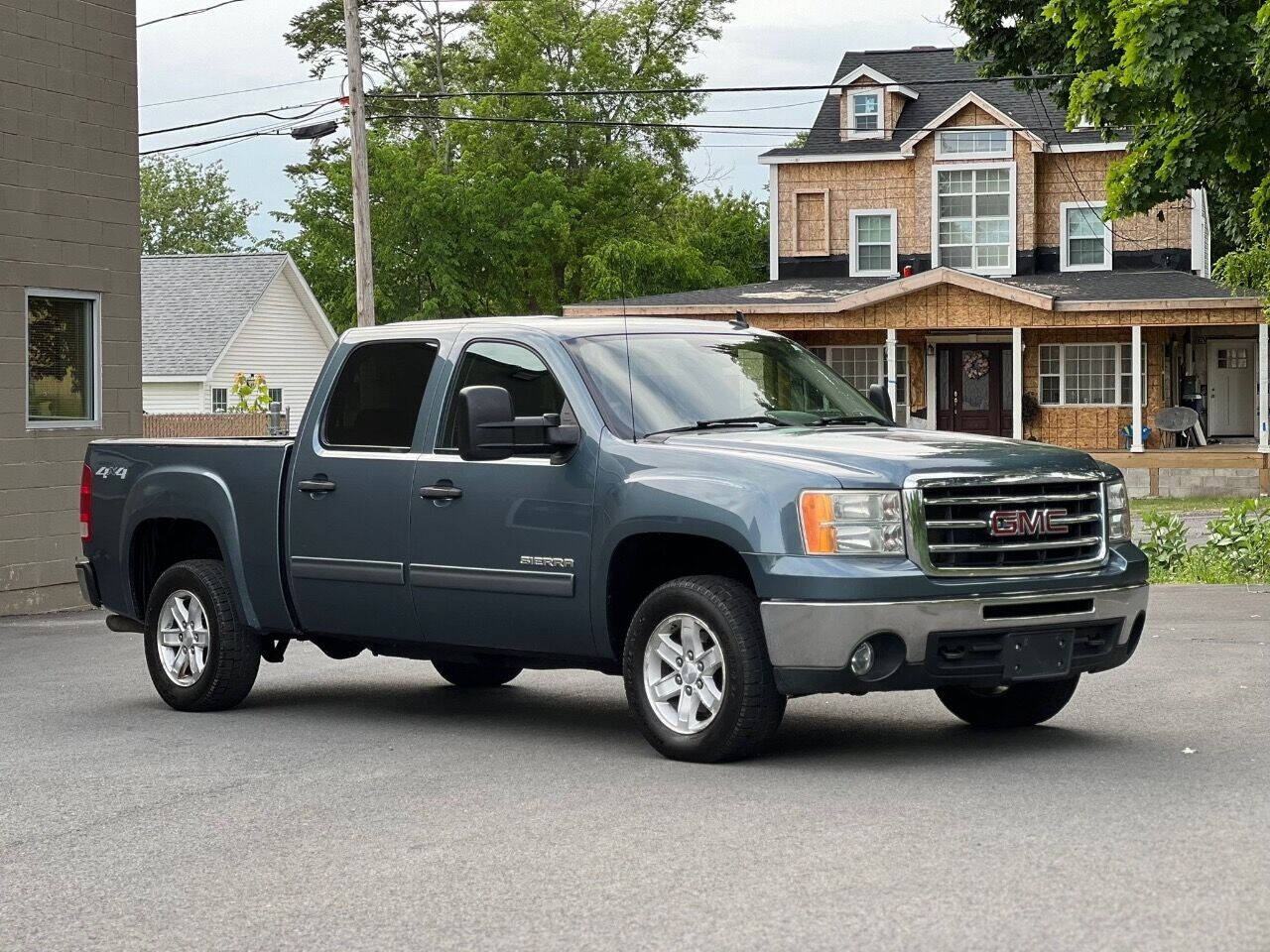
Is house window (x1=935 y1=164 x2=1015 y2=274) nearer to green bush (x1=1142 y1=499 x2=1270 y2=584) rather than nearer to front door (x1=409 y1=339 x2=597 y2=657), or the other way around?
green bush (x1=1142 y1=499 x2=1270 y2=584)

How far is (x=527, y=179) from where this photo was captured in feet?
188

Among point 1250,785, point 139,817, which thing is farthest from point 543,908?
point 1250,785

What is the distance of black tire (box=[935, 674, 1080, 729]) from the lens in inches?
351

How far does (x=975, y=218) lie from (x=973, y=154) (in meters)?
1.39

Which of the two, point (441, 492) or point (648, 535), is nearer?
point (648, 535)

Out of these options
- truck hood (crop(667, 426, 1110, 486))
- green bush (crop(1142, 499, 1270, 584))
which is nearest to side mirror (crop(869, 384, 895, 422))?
truck hood (crop(667, 426, 1110, 486))

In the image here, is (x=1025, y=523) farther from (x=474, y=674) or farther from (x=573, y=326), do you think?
(x=474, y=674)

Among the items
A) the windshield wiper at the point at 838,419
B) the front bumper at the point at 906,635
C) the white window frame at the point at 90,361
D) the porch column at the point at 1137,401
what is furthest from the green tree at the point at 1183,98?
the porch column at the point at 1137,401

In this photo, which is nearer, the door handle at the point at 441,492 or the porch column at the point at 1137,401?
the door handle at the point at 441,492

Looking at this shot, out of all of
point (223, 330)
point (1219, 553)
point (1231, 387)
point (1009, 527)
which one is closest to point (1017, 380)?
point (1231, 387)

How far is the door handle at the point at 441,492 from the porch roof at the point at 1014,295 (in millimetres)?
26114

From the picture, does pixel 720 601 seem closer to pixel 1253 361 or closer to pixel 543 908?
pixel 543 908

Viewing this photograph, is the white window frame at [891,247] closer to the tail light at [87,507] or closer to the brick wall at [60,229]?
the brick wall at [60,229]

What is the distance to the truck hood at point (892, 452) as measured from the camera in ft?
25.9
